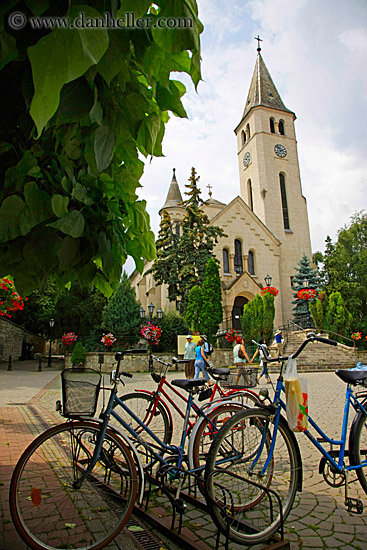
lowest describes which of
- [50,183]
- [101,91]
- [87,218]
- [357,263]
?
[87,218]

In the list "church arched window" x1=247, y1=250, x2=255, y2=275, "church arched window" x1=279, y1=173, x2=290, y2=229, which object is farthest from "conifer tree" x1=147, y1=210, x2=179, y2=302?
"church arched window" x1=279, y1=173, x2=290, y2=229

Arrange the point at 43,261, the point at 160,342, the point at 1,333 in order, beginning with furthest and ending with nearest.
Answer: the point at 1,333
the point at 160,342
the point at 43,261

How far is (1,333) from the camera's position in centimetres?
2545

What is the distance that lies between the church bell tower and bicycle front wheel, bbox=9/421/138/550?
104ft

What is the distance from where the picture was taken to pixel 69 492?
109 inches

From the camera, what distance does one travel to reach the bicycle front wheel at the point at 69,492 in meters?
2.46

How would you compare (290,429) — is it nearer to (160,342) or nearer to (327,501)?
(327,501)

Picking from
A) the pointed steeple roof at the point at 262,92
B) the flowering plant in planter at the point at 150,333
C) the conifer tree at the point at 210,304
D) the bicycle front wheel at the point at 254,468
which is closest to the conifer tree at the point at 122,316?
the flowering plant in planter at the point at 150,333

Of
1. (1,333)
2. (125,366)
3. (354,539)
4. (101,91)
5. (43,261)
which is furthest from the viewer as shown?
(1,333)

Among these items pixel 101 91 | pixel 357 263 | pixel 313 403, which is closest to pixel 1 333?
pixel 313 403

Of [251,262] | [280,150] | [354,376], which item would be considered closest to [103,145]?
[354,376]

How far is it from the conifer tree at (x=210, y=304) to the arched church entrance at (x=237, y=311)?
5.22 meters

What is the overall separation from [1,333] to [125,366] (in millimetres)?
10857

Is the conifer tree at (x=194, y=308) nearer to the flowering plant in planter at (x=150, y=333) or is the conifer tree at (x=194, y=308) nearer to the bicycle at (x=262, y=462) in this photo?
the flowering plant in planter at (x=150, y=333)
